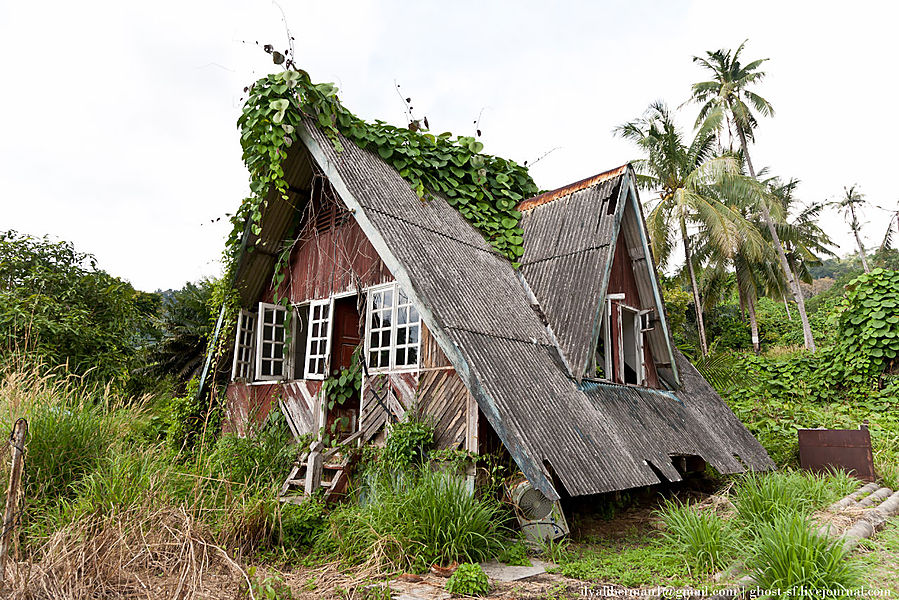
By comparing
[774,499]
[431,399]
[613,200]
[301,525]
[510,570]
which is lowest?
[510,570]

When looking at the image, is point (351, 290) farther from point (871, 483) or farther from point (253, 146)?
point (871, 483)

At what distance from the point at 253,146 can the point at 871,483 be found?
1008 cm

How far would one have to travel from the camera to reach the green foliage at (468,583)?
4.64 m

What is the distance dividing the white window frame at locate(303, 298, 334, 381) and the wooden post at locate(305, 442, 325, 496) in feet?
3.92

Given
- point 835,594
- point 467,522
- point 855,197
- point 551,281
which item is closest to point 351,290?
point 551,281

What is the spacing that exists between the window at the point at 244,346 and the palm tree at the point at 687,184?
57.9 ft

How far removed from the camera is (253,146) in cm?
823

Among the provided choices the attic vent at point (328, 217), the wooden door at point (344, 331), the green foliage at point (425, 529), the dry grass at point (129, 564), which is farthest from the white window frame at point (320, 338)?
the dry grass at point (129, 564)

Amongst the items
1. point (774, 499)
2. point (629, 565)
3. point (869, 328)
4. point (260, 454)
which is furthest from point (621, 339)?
point (869, 328)

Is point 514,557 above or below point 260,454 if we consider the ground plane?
below

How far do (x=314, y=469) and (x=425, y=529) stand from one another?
8.29 feet

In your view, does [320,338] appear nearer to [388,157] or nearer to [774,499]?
[388,157]

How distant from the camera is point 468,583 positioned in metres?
4.68

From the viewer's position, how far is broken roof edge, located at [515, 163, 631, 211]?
961 centimetres
